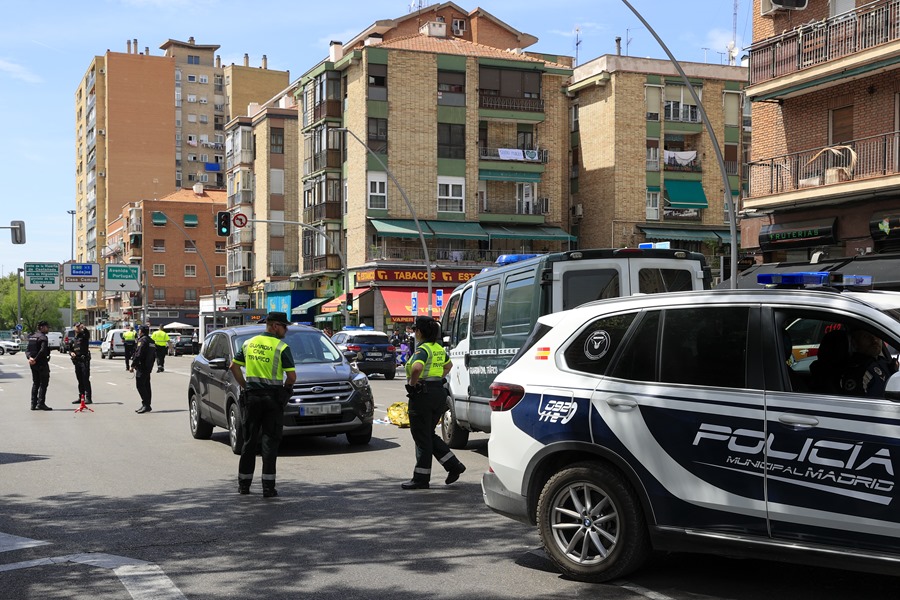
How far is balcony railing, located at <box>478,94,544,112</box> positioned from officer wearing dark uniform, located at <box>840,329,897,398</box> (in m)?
49.8

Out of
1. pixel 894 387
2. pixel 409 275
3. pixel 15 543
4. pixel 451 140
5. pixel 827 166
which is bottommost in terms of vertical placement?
pixel 15 543

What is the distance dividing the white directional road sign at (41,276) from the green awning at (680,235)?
165 ft

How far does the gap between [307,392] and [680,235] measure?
44.6 metres

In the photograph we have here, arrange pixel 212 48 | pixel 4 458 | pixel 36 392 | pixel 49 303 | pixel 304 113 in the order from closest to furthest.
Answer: pixel 4 458 → pixel 36 392 → pixel 304 113 → pixel 212 48 → pixel 49 303

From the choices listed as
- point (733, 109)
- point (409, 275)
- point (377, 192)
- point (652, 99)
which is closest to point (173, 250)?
point (377, 192)

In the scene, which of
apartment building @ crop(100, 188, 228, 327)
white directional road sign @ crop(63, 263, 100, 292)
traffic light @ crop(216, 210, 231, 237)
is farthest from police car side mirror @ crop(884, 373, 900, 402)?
apartment building @ crop(100, 188, 228, 327)

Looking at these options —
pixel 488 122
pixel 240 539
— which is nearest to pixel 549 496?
pixel 240 539

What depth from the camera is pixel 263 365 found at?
968 centimetres

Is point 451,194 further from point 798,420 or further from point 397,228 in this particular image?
point 798,420

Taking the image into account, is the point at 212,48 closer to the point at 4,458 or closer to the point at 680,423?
the point at 4,458

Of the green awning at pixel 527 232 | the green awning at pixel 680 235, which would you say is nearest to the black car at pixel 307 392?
the green awning at pixel 527 232

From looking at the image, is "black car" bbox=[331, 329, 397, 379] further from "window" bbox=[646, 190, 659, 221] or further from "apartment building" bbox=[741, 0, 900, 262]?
"window" bbox=[646, 190, 659, 221]

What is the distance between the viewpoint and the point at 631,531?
19.6 ft

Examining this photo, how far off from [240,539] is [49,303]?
146m
